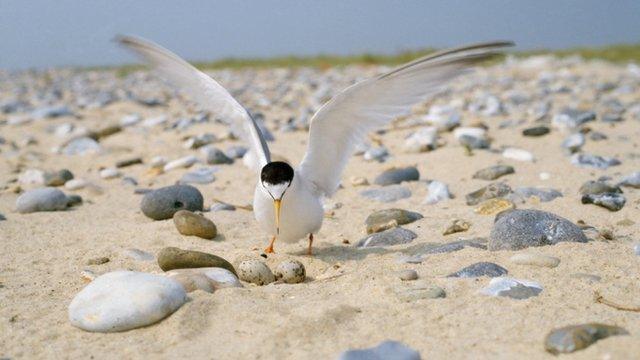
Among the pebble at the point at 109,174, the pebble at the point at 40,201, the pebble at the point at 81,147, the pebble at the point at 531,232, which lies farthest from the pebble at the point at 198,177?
the pebble at the point at 531,232

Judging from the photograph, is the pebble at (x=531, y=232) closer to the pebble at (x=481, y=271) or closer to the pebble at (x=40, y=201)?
the pebble at (x=481, y=271)

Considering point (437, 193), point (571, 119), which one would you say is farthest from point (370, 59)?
point (437, 193)

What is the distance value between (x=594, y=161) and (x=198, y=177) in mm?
3207

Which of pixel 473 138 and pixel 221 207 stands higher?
pixel 473 138

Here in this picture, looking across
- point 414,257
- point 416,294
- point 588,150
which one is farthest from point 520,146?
point 416,294

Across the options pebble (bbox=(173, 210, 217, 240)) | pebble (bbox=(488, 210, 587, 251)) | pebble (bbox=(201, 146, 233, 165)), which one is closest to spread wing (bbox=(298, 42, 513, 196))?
pebble (bbox=(173, 210, 217, 240))

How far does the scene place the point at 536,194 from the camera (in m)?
4.14

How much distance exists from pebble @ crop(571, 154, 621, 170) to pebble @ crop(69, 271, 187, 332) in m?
3.75

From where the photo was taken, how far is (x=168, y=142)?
7250 mm

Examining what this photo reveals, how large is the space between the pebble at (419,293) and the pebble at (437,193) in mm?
1952

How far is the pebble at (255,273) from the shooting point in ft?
9.34

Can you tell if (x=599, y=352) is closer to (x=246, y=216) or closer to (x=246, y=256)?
(x=246, y=256)

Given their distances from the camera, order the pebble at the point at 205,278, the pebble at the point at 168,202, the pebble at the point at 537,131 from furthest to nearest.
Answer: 1. the pebble at the point at 537,131
2. the pebble at the point at 168,202
3. the pebble at the point at 205,278

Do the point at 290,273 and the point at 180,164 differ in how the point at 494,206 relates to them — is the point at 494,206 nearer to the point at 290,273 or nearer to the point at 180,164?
the point at 290,273
